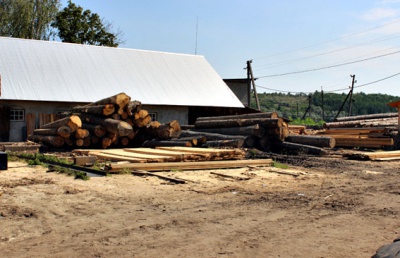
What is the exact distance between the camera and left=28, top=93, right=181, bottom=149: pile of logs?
61.9 ft

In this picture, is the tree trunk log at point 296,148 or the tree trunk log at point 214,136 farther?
the tree trunk log at point 214,136

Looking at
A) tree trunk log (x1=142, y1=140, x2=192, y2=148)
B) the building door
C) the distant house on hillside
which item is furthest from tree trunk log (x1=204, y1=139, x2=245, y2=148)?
the building door

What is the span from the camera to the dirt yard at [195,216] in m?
5.61

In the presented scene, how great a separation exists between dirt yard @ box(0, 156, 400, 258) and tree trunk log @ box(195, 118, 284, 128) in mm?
7497

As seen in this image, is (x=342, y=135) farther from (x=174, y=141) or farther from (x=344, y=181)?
(x=344, y=181)

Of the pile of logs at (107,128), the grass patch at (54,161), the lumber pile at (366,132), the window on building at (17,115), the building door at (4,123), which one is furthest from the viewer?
the window on building at (17,115)

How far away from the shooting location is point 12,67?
83.5ft

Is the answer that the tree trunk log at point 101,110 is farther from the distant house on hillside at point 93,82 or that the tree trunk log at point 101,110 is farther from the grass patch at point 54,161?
the distant house on hillside at point 93,82

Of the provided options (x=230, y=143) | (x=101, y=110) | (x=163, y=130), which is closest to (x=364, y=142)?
(x=230, y=143)

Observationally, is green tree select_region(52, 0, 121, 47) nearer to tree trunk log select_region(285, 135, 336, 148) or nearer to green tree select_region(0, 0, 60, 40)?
green tree select_region(0, 0, 60, 40)

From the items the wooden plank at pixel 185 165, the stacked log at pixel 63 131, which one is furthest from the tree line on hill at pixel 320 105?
the wooden plank at pixel 185 165

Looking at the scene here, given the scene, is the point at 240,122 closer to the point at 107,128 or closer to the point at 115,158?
the point at 107,128

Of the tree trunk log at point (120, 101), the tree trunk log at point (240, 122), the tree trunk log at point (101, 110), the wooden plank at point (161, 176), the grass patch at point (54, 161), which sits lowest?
the wooden plank at point (161, 176)

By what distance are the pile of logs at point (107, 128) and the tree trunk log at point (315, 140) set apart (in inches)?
188
